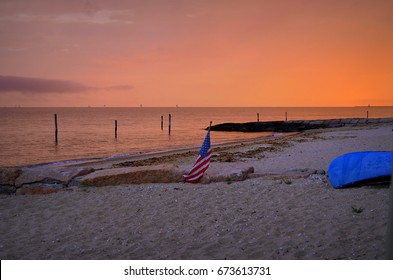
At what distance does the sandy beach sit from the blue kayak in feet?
0.70

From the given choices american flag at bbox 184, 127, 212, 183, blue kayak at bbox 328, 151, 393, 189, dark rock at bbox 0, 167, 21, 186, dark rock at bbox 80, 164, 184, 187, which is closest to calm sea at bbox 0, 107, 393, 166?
dark rock at bbox 0, 167, 21, 186

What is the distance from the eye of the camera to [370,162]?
8062 mm

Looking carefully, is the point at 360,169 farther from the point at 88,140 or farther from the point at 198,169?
the point at 88,140

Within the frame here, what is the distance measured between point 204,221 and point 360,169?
4.02 m

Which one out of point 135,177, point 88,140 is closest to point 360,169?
point 135,177

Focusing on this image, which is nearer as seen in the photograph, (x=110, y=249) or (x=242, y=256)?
(x=242, y=256)

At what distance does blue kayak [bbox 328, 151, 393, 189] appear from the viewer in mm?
7859

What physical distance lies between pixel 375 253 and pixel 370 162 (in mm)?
3780

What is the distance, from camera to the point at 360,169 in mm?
8125

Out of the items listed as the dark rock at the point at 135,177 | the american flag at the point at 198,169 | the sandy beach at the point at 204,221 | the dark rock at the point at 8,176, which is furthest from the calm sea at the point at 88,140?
the sandy beach at the point at 204,221

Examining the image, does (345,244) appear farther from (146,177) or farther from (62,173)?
(62,173)

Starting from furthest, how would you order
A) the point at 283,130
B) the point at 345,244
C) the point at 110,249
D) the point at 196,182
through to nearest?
the point at 283,130
the point at 196,182
the point at 110,249
the point at 345,244

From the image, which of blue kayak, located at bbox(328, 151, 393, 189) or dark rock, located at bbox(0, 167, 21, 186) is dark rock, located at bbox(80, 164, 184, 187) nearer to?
dark rock, located at bbox(0, 167, 21, 186)
